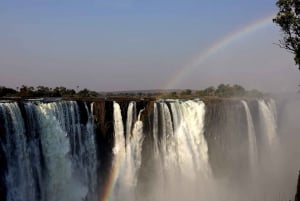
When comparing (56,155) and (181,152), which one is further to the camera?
(181,152)

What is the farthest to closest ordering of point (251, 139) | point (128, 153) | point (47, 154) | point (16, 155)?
point (251, 139) → point (128, 153) → point (47, 154) → point (16, 155)

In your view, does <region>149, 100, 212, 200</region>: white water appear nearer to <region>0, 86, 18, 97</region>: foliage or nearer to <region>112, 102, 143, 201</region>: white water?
<region>112, 102, 143, 201</region>: white water

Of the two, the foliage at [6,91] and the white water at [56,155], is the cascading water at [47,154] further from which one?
the foliage at [6,91]

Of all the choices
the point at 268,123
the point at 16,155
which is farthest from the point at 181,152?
the point at 16,155

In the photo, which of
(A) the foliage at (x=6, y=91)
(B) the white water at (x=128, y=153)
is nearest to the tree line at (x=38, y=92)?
(A) the foliage at (x=6, y=91)

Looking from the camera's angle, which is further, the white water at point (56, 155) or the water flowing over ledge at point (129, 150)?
the white water at point (56, 155)

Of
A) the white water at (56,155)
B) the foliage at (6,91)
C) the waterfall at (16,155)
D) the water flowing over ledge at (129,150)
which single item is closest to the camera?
the waterfall at (16,155)

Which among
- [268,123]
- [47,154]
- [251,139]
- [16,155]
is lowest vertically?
[251,139]

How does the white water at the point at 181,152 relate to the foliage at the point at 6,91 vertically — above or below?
below

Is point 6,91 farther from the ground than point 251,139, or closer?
farther from the ground

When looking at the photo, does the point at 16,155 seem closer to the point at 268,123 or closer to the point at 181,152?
the point at 181,152
